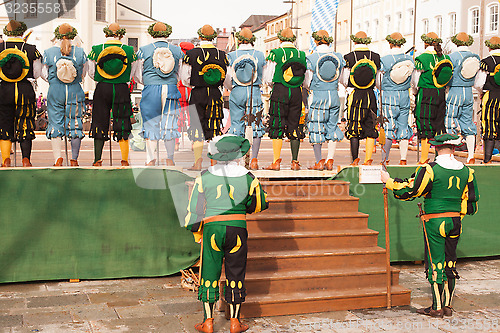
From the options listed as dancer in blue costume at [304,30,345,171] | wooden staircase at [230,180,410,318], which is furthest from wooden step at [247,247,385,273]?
dancer in blue costume at [304,30,345,171]

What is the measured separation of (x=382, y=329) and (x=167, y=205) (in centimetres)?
298

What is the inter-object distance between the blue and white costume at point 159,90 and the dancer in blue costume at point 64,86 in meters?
0.75

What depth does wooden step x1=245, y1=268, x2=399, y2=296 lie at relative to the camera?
7.02m

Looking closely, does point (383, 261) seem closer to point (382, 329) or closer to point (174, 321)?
point (382, 329)

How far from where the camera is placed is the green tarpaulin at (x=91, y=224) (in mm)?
7902

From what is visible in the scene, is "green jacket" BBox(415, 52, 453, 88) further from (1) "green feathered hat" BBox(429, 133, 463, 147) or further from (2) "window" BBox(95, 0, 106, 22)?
(2) "window" BBox(95, 0, 106, 22)

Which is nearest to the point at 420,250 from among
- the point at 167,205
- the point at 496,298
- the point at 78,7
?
the point at 496,298

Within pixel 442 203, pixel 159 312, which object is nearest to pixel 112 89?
pixel 159 312

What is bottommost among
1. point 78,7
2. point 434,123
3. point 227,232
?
point 227,232

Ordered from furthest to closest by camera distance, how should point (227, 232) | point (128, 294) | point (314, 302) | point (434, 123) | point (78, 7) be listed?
point (78, 7)
point (434, 123)
point (128, 294)
point (314, 302)
point (227, 232)

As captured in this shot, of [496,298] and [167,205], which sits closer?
[496,298]

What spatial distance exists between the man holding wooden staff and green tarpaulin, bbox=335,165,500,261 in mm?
1781

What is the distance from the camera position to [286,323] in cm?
662

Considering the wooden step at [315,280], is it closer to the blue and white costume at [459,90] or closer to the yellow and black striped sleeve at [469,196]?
the yellow and black striped sleeve at [469,196]
